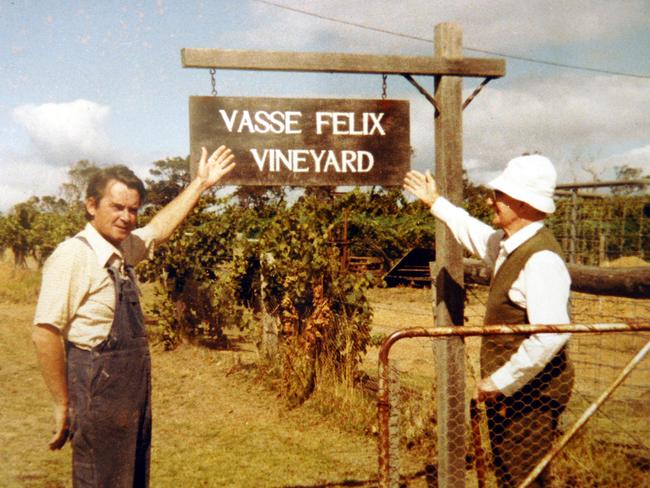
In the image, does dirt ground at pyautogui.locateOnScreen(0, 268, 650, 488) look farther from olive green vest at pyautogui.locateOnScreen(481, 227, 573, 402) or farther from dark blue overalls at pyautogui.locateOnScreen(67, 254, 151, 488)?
dark blue overalls at pyautogui.locateOnScreen(67, 254, 151, 488)

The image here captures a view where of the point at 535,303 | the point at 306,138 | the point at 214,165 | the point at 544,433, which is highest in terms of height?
the point at 306,138

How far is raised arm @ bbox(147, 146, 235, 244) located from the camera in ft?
11.3

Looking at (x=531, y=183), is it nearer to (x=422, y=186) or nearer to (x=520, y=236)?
(x=520, y=236)

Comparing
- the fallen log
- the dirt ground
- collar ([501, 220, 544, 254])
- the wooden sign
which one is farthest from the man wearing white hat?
the dirt ground

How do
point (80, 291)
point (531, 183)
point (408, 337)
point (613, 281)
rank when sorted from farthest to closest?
1. point (613, 281)
2. point (531, 183)
3. point (408, 337)
4. point (80, 291)

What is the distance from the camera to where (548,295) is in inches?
112

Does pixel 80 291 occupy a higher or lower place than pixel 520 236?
lower

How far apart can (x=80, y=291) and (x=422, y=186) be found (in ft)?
6.85

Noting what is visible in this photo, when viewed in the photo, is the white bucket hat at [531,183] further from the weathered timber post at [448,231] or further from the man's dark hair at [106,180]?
the man's dark hair at [106,180]

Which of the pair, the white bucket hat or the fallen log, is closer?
the white bucket hat

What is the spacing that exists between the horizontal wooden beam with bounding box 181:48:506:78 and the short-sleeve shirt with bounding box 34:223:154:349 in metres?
1.31

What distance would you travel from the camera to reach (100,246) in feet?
9.57

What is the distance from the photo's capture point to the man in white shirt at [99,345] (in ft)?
8.95

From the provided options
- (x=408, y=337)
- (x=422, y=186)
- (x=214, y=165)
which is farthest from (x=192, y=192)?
(x=408, y=337)
